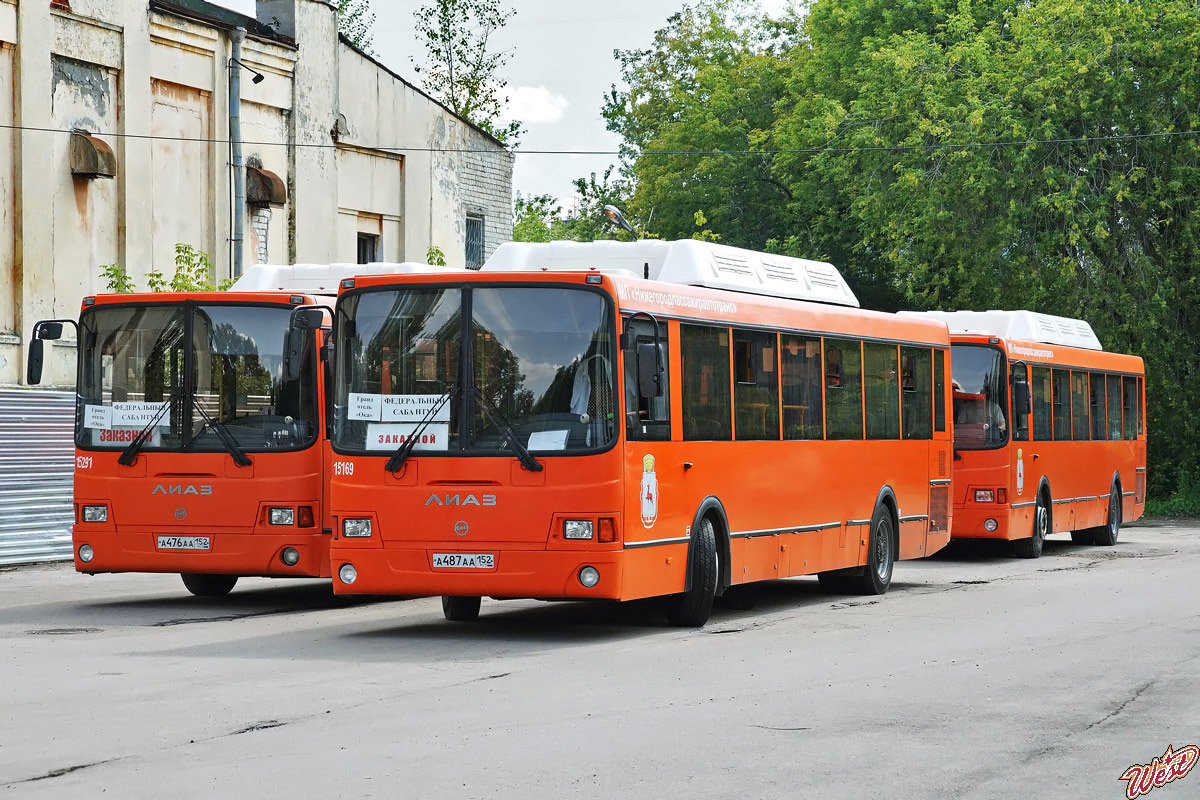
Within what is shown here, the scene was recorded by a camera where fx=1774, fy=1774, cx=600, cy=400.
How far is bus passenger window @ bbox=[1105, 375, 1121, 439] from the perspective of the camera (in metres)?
28.2

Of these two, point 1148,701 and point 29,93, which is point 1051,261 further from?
point 1148,701

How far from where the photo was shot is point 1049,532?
2498cm

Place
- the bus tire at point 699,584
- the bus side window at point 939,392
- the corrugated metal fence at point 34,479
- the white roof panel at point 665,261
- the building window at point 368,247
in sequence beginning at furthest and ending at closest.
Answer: the building window at point 368,247
the corrugated metal fence at point 34,479
the bus side window at point 939,392
the white roof panel at point 665,261
the bus tire at point 699,584

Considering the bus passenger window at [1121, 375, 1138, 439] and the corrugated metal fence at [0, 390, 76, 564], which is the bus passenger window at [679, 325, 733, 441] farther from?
the bus passenger window at [1121, 375, 1138, 439]

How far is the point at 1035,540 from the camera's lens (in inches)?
960

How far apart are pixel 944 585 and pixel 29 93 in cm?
1417

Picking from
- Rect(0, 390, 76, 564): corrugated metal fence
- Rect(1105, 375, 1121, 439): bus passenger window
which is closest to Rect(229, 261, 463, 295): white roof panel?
Rect(0, 390, 76, 564): corrugated metal fence

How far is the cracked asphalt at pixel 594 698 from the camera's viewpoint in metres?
7.66

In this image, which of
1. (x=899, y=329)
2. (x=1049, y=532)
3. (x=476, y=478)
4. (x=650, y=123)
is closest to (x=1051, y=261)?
(x=1049, y=532)

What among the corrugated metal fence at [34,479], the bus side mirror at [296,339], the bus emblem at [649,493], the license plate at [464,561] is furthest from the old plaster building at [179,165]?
the bus emblem at [649,493]

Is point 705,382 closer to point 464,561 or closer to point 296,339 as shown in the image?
point 464,561

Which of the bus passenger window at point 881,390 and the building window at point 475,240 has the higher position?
the building window at point 475,240

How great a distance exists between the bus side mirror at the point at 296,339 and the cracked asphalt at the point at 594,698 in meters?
2.16

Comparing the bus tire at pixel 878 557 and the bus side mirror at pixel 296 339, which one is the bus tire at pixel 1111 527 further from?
the bus side mirror at pixel 296 339
